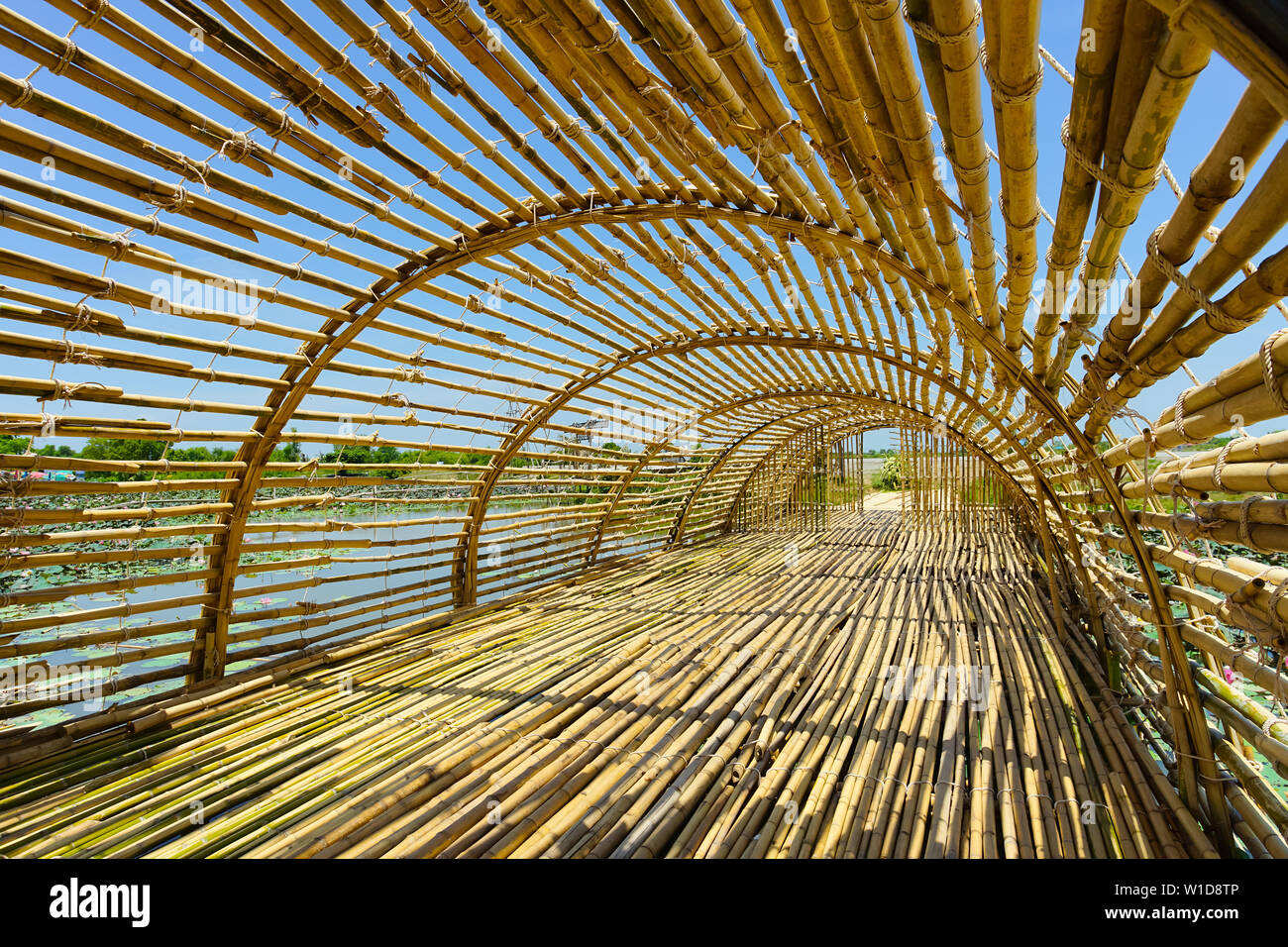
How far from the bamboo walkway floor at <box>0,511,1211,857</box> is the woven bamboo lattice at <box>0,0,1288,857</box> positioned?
0.04 meters

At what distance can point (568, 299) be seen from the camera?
12.3 feet

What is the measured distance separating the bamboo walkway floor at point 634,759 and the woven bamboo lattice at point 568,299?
4cm

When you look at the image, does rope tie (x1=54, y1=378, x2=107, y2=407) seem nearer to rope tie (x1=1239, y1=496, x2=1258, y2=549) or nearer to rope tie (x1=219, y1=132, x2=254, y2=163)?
rope tie (x1=219, y1=132, x2=254, y2=163)

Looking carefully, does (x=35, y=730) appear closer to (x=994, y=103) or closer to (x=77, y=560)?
(x=77, y=560)

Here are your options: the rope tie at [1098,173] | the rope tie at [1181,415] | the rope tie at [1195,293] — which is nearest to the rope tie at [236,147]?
the rope tie at [1098,173]

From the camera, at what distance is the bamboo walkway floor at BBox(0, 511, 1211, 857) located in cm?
192

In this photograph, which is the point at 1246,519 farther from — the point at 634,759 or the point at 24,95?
the point at 24,95

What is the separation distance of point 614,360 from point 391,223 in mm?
2379

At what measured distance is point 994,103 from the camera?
4.09ft

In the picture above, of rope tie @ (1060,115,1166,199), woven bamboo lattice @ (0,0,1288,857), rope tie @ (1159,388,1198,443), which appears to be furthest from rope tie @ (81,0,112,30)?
rope tie @ (1159,388,1198,443)

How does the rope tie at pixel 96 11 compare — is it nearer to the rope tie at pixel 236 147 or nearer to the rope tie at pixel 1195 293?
the rope tie at pixel 236 147

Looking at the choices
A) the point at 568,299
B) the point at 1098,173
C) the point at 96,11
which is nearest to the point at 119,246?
the point at 96,11

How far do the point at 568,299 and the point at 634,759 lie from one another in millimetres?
2742
